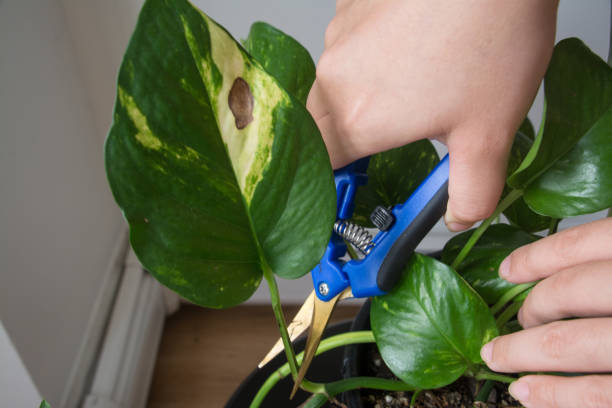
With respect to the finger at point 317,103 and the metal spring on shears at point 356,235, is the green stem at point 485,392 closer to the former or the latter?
the metal spring on shears at point 356,235

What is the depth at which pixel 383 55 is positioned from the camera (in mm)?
290

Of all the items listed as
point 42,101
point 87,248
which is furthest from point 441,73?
point 87,248

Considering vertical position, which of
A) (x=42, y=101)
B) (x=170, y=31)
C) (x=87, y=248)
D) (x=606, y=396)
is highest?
(x=170, y=31)

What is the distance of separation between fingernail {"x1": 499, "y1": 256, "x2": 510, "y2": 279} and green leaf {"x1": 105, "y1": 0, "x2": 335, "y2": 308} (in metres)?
0.17

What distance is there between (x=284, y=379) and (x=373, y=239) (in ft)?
0.71

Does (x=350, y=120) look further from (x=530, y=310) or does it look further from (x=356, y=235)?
(x=530, y=310)

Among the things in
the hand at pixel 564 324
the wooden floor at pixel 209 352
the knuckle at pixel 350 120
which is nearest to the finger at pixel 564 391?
the hand at pixel 564 324

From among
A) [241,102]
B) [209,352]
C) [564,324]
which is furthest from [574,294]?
[209,352]

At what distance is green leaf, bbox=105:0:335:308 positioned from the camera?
239 mm

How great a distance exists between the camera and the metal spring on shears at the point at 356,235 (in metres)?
0.36

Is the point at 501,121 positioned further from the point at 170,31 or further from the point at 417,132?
the point at 170,31

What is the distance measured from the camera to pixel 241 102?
27 centimetres

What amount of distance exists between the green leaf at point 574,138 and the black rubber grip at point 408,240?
6cm

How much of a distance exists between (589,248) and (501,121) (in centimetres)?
13
